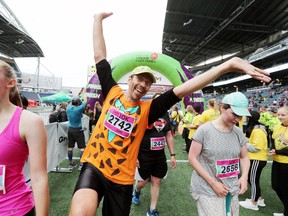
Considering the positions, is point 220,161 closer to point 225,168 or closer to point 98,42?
point 225,168

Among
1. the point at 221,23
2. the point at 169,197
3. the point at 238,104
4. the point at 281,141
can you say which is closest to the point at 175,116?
the point at 169,197

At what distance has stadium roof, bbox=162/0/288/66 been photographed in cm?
2248

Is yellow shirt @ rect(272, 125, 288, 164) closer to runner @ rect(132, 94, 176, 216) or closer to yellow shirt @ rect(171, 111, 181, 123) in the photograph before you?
runner @ rect(132, 94, 176, 216)

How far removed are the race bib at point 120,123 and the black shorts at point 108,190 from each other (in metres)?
0.35

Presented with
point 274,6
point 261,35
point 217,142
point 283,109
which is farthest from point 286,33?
point 217,142

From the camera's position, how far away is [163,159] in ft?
12.1

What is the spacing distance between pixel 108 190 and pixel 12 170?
2.55ft

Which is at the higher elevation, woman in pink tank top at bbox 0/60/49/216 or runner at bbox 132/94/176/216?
woman in pink tank top at bbox 0/60/49/216

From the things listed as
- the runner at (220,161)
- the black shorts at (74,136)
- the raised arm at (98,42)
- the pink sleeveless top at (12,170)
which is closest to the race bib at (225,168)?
the runner at (220,161)

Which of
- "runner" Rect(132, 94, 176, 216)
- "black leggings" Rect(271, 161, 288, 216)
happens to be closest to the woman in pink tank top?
"runner" Rect(132, 94, 176, 216)

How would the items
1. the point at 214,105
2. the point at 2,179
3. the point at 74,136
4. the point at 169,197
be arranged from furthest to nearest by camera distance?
the point at 74,136 < the point at 214,105 < the point at 169,197 < the point at 2,179

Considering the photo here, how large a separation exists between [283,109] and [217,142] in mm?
2109

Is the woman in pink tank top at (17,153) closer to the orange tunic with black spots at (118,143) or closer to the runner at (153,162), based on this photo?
the orange tunic with black spots at (118,143)

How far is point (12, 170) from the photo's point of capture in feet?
4.37
